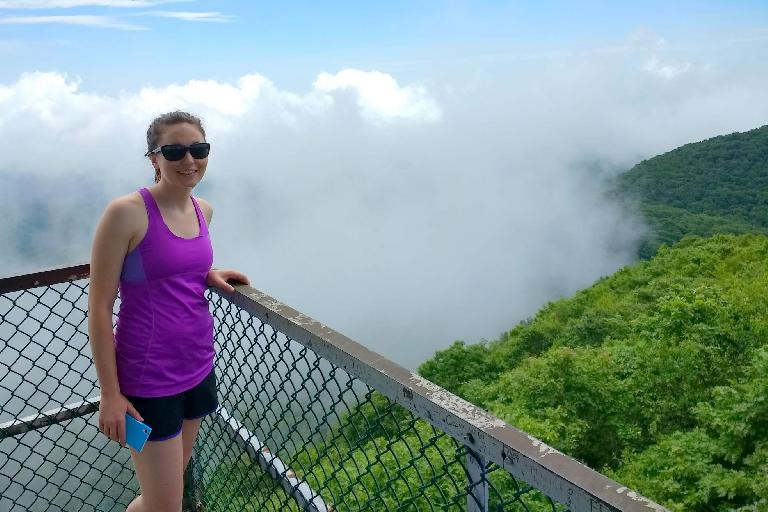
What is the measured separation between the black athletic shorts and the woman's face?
762 mm

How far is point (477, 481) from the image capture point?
4.71 feet

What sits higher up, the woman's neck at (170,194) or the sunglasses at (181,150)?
the sunglasses at (181,150)

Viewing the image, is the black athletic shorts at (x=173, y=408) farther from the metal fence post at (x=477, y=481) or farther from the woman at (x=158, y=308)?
the metal fence post at (x=477, y=481)

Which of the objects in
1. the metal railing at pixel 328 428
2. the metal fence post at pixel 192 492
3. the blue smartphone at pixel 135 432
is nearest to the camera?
the metal railing at pixel 328 428

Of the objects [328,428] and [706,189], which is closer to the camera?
[328,428]

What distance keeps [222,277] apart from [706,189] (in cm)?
7795

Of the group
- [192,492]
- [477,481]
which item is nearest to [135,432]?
[477,481]

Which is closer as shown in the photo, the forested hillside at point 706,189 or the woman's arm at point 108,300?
the woman's arm at point 108,300

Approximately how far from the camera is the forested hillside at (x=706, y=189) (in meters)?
62.0

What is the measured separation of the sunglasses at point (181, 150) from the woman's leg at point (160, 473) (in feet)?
3.28

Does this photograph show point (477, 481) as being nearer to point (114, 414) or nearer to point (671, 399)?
point (114, 414)

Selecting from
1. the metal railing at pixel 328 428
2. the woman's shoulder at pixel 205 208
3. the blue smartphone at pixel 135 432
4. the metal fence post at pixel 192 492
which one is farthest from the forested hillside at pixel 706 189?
the blue smartphone at pixel 135 432

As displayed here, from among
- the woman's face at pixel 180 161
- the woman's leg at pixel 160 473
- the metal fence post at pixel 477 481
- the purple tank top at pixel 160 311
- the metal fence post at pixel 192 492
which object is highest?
the woman's face at pixel 180 161

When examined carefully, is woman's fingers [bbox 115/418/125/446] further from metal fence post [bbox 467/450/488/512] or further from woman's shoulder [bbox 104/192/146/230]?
metal fence post [bbox 467/450/488/512]
